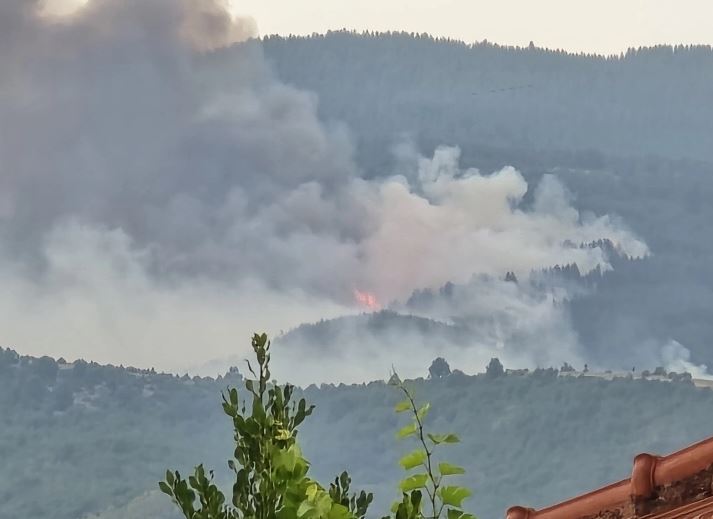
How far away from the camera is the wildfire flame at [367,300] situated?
17.2m

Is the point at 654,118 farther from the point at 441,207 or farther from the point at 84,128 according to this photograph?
the point at 84,128

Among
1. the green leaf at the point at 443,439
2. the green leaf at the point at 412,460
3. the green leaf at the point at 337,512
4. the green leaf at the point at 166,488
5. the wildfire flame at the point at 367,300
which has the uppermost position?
the wildfire flame at the point at 367,300

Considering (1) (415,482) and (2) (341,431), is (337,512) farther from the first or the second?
(2) (341,431)

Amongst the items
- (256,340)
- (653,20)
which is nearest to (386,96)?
(653,20)

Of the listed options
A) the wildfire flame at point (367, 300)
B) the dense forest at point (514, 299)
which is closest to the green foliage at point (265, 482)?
the dense forest at point (514, 299)

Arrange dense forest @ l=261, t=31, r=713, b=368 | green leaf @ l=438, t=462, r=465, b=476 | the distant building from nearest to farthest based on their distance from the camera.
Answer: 1. green leaf @ l=438, t=462, r=465, b=476
2. the distant building
3. dense forest @ l=261, t=31, r=713, b=368

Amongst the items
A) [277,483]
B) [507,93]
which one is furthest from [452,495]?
[507,93]

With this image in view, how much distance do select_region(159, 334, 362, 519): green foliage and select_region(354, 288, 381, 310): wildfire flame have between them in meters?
16.0

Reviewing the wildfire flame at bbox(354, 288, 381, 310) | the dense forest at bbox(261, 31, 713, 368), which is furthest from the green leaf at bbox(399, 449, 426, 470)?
the dense forest at bbox(261, 31, 713, 368)

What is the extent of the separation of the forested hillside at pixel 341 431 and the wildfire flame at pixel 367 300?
1105 mm

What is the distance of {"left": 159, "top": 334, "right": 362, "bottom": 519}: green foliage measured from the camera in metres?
1.11

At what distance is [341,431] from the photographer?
17.8 metres

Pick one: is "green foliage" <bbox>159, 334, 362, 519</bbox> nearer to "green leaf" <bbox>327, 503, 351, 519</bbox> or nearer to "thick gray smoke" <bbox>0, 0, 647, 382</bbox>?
"green leaf" <bbox>327, 503, 351, 519</bbox>

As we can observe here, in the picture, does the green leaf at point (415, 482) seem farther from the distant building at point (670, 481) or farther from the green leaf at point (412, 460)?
the distant building at point (670, 481)
